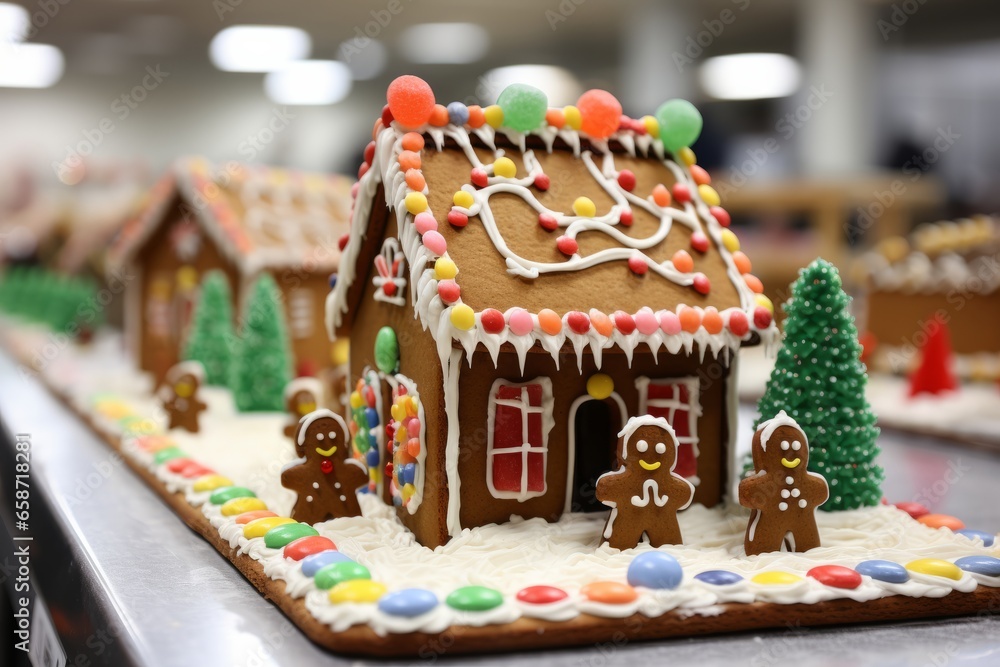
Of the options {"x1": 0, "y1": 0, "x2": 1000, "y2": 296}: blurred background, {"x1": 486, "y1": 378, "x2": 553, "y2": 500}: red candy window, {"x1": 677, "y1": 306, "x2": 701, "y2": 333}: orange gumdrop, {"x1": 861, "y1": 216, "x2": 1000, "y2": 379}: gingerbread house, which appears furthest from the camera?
{"x1": 0, "y1": 0, "x2": 1000, "y2": 296}: blurred background

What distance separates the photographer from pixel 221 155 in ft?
62.7

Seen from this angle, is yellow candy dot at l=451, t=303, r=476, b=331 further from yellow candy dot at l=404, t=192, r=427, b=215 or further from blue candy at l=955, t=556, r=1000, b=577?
blue candy at l=955, t=556, r=1000, b=577

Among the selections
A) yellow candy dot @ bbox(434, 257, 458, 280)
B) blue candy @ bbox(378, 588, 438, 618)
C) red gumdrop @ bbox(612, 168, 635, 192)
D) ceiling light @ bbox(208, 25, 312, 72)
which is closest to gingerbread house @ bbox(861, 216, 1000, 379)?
red gumdrop @ bbox(612, 168, 635, 192)

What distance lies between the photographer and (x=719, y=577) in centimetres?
314

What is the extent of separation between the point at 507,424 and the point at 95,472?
2.49 metres

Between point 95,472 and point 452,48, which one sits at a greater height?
point 452,48

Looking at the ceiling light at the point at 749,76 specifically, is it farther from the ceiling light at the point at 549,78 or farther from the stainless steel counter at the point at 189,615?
the stainless steel counter at the point at 189,615

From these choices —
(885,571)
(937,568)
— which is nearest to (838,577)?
(885,571)

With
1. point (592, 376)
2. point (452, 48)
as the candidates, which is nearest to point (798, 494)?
point (592, 376)

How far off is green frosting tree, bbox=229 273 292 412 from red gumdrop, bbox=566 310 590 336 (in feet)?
11.6

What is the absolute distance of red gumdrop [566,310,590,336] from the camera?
358 cm

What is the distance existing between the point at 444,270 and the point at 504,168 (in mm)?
666

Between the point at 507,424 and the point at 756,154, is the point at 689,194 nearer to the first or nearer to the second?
the point at 507,424

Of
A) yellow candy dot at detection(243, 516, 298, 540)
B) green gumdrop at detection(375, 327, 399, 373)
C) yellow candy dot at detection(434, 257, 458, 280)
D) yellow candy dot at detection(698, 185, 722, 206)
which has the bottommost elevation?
yellow candy dot at detection(243, 516, 298, 540)
